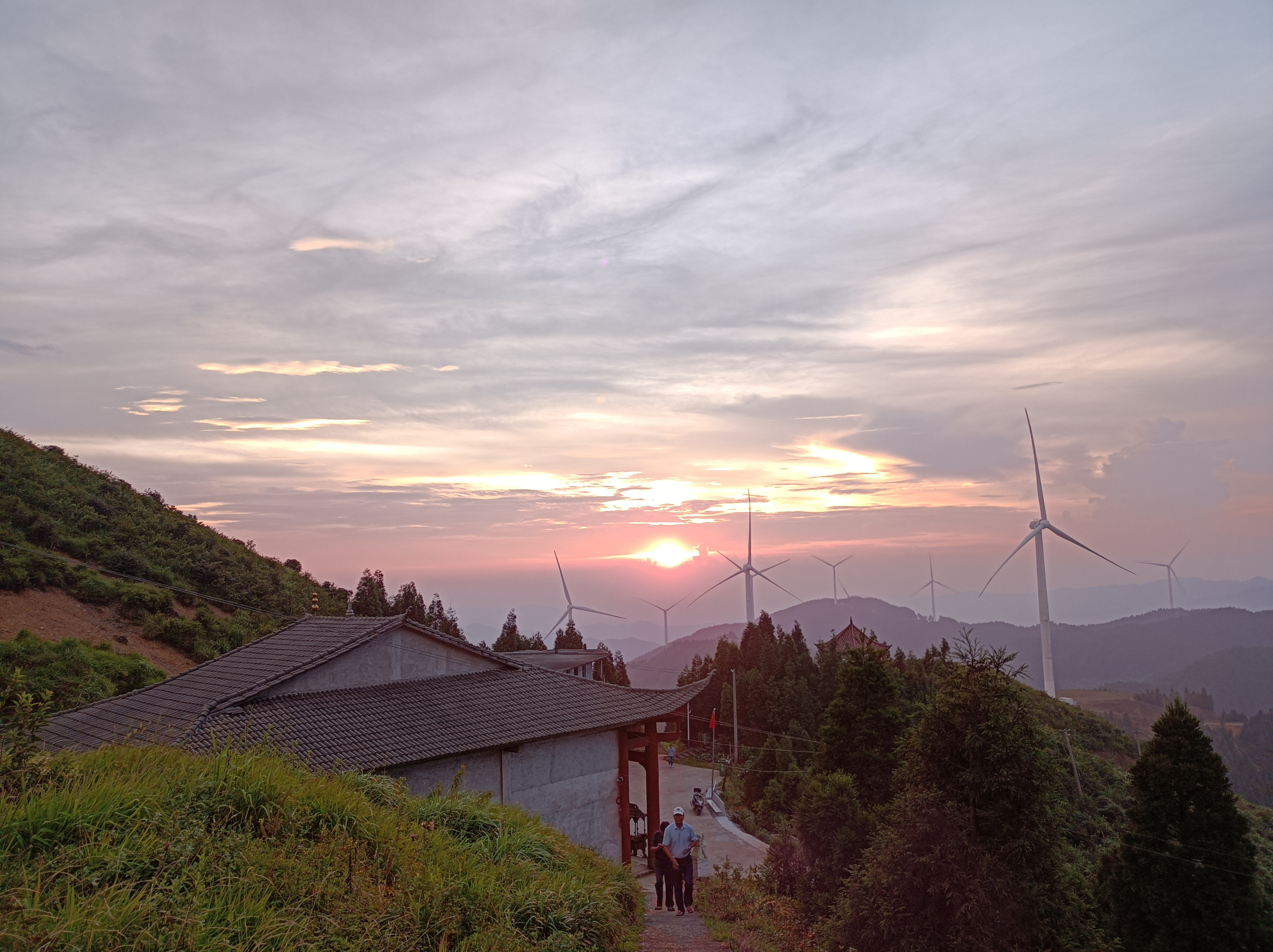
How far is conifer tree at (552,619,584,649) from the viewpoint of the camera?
72.1 m

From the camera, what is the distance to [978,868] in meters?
14.6

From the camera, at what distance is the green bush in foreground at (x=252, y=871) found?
242 inches

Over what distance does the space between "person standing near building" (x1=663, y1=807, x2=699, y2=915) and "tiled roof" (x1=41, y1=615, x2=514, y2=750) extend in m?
10.6

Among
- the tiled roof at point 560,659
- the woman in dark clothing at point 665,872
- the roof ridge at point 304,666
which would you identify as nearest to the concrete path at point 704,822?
the woman in dark clothing at point 665,872

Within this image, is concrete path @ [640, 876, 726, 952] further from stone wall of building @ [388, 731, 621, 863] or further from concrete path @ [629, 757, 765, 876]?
stone wall of building @ [388, 731, 621, 863]

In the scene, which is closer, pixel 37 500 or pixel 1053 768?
pixel 1053 768

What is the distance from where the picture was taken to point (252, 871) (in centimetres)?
714

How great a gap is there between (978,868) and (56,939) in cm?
1418

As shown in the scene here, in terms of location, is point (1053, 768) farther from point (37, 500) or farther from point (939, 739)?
point (37, 500)

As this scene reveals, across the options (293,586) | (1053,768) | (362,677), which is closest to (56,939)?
(1053,768)

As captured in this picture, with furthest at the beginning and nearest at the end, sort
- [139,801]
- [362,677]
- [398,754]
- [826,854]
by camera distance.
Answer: [826,854]
[362,677]
[398,754]
[139,801]

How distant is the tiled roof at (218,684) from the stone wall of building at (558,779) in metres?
4.22

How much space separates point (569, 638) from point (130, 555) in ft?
124

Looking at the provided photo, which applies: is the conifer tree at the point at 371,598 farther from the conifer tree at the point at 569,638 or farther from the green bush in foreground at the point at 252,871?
the green bush in foreground at the point at 252,871
